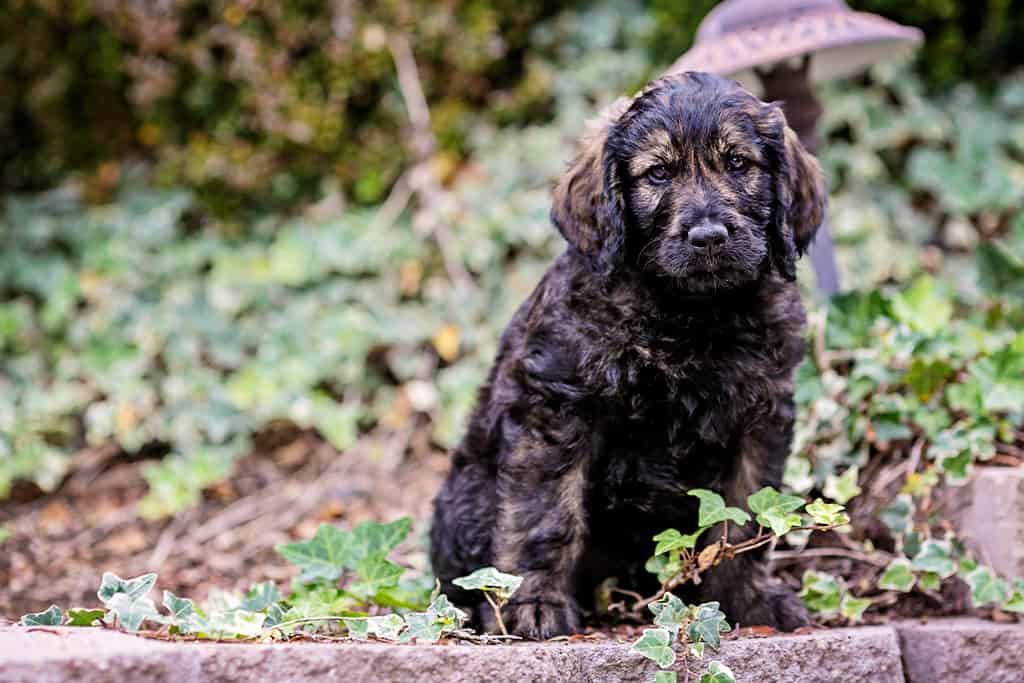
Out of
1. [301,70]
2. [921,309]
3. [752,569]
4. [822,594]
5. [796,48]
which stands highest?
[301,70]

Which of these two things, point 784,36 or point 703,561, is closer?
point 703,561

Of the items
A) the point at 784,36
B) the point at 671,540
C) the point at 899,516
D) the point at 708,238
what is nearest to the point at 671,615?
the point at 671,540

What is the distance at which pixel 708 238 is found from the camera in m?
2.77

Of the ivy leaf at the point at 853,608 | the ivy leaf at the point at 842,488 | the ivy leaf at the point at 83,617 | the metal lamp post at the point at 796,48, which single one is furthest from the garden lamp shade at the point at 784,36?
the ivy leaf at the point at 83,617

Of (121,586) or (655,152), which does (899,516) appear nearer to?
(655,152)

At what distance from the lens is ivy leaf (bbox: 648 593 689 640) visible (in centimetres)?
270

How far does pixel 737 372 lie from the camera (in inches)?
115

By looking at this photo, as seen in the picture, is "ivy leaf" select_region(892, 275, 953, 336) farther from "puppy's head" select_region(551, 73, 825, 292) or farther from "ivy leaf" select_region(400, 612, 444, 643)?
"ivy leaf" select_region(400, 612, 444, 643)

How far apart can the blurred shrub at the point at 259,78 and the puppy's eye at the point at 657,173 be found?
4.36 m

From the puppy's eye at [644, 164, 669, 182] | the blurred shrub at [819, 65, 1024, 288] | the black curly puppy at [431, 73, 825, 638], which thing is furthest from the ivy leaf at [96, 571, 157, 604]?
the blurred shrub at [819, 65, 1024, 288]

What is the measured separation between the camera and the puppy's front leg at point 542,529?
292 centimetres

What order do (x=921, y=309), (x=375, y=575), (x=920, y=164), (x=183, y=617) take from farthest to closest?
(x=920, y=164) → (x=921, y=309) → (x=375, y=575) → (x=183, y=617)

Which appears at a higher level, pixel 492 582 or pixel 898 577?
pixel 492 582

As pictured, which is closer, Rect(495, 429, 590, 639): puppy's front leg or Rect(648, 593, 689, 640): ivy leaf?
Rect(648, 593, 689, 640): ivy leaf
